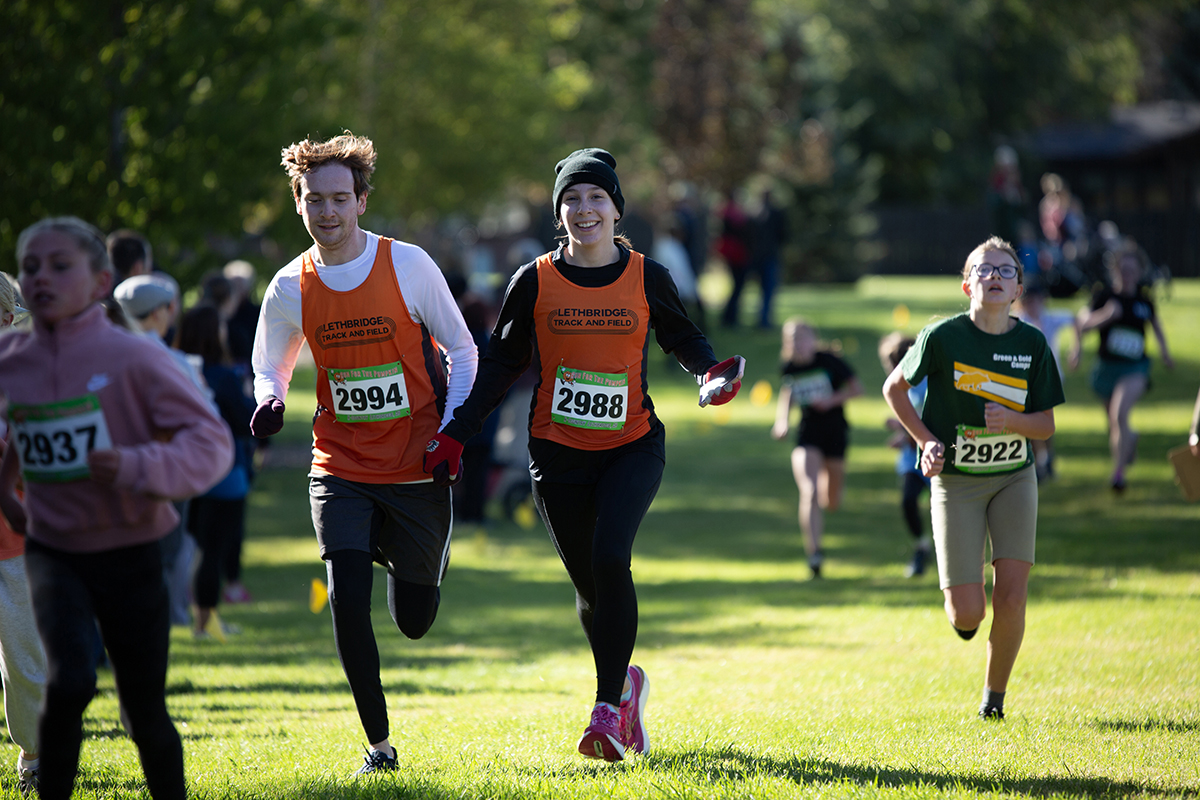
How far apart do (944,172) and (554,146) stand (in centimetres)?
1927

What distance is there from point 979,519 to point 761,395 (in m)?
15.9

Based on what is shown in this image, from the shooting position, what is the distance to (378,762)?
4.93 meters

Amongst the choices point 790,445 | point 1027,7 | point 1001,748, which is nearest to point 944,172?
point 1027,7

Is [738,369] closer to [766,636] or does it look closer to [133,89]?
[766,636]

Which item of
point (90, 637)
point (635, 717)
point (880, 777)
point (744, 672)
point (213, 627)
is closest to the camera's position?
point (90, 637)

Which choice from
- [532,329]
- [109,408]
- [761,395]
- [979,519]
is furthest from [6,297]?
[761,395]

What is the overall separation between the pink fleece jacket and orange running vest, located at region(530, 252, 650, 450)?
5.24ft

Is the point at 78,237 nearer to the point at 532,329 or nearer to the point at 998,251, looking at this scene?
the point at 532,329

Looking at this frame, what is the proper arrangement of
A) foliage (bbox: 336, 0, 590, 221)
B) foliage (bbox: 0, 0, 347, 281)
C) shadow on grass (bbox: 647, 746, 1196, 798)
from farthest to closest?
1. foliage (bbox: 336, 0, 590, 221)
2. foliage (bbox: 0, 0, 347, 281)
3. shadow on grass (bbox: 647, 746, 1196, 798)

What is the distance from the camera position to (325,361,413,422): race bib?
5.05 m

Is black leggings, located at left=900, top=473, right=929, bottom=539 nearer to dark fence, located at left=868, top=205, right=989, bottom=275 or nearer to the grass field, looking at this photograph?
the grass field

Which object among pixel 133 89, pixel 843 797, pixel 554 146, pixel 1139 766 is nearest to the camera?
pixel 843 797

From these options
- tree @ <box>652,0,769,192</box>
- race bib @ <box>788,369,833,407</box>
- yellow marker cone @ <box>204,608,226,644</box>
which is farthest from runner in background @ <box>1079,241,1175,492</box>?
tree @ <box>652,0,769,192</box>

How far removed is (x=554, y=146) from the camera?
33.0 meters
